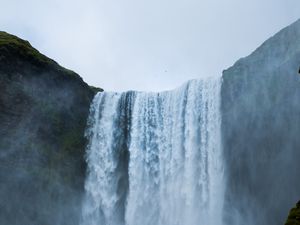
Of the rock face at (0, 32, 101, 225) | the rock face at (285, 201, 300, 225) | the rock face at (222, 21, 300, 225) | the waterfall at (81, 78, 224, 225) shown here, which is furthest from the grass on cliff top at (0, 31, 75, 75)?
the rock face at (285, 201, 300, 225)

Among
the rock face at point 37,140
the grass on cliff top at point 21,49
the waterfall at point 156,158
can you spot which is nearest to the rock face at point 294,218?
the waterfall at point 156,158

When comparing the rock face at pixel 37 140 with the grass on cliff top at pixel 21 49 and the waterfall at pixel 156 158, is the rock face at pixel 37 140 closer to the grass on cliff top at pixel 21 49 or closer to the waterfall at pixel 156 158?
the grass on cliff top at pixel 21 49

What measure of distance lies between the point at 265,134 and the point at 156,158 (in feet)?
A: 27.2

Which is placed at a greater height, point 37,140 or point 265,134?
point 37,140

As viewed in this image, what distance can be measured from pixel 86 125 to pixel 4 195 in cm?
818

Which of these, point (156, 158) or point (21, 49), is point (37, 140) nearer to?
point (21, 49)

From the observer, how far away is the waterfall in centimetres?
2778

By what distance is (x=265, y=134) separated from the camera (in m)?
25.3

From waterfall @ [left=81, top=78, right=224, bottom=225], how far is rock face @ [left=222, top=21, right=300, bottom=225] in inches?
46.3

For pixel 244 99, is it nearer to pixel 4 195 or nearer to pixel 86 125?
pixel 86 125

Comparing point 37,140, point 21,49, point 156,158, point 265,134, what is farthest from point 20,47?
point 265,134

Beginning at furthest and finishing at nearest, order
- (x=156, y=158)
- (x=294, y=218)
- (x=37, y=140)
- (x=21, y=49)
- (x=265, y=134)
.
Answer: (x=156, y=158) < (x=21, y=49) < (x=37, y=140) < (x=265, y=134) < (x=294, y=218)

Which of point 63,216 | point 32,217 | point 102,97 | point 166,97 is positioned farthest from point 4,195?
point 166,97

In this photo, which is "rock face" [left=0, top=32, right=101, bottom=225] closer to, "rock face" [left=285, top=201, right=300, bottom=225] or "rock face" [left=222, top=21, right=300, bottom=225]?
"rock face" [left=222, top=21, right=300, bottom=225]
